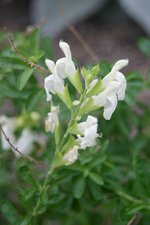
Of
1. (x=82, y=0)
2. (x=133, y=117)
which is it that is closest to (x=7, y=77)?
(x=133, y=117)

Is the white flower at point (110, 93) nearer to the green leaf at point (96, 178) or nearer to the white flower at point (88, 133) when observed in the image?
the white flower at point (88, 133)

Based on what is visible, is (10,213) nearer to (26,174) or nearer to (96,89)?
(26,174)

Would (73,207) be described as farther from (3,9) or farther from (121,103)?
(3,9)

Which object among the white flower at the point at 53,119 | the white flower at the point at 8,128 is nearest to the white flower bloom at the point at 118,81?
the white flower at the point at 53,119

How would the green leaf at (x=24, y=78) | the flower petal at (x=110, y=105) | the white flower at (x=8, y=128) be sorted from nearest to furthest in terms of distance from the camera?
1. the flower petal at (x=110, y=105)
2. the green leaf at (x=24, y=78)
3. the white flower at (x=8, y=128)

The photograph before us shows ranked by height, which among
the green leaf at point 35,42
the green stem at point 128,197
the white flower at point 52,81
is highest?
the green leaf at point 35,42
